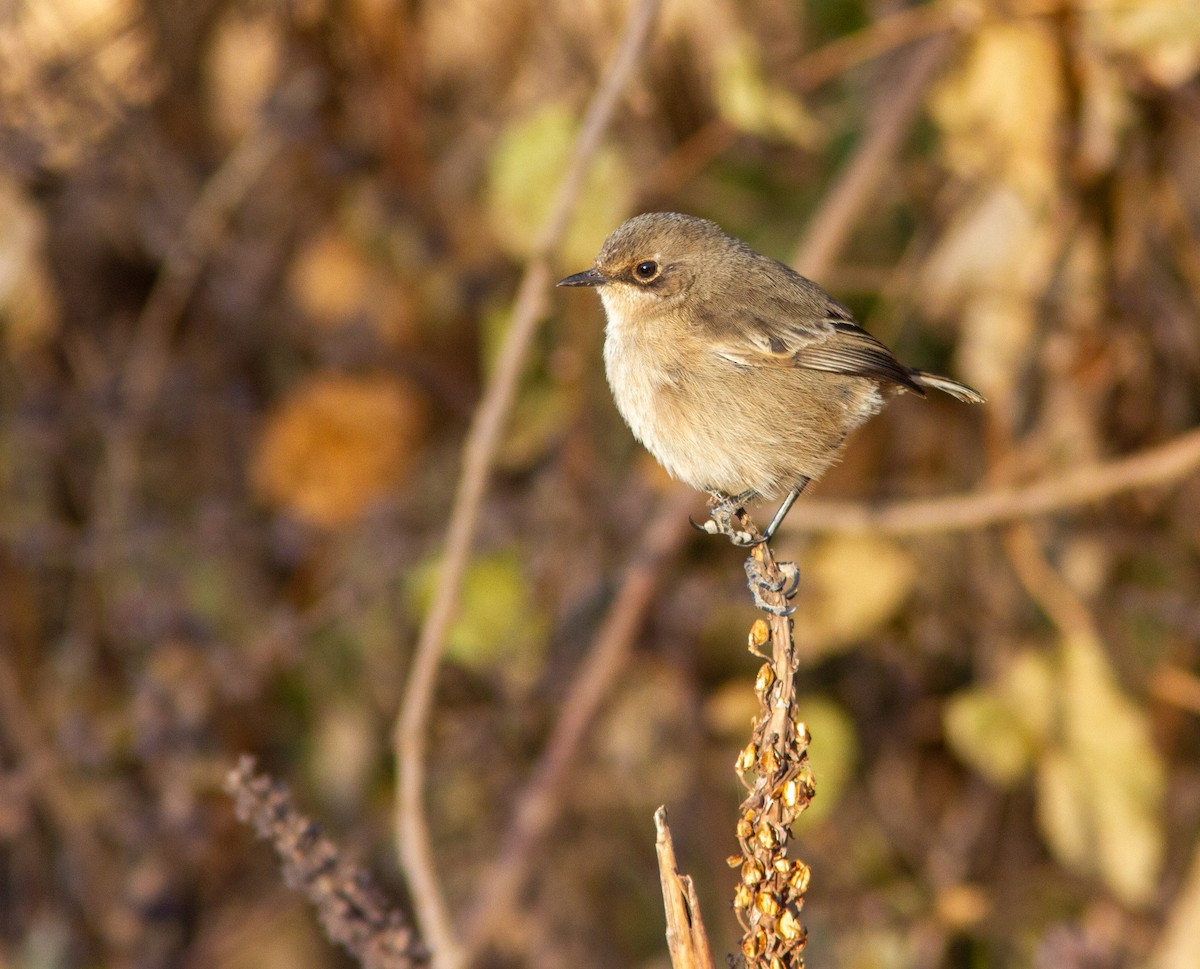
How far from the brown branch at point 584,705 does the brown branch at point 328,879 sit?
202 centimetres

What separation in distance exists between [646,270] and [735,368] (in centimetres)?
41

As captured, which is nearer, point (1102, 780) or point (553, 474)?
point (1102, 780)

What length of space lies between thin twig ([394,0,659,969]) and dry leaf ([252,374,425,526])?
1463 millimetres

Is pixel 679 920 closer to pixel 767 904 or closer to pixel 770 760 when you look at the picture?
pixel 767 904

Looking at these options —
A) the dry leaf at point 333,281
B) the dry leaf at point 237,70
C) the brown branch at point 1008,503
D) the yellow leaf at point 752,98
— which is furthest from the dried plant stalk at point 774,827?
the dry leaf at point 237,70

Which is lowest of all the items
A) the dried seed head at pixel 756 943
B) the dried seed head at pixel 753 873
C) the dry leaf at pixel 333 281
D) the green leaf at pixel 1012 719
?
the dried seed head at pixel 756 943

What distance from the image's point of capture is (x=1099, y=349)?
5008 millimetres

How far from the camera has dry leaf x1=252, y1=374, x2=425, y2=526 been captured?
17.9ft

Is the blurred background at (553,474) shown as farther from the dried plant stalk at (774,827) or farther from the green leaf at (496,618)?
the dried plant stalk at (774,827)

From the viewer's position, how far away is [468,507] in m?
4.00

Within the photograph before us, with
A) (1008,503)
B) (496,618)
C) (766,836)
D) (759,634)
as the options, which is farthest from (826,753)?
(766,836)

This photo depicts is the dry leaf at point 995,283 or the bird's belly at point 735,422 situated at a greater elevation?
the dry leaf at point 995,283

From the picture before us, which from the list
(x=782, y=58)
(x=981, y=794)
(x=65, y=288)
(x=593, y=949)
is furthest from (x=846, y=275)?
(x=65, y=288)

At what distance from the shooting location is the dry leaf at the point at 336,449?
17.9 ft
